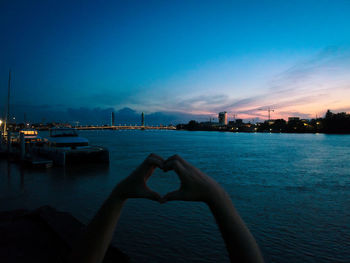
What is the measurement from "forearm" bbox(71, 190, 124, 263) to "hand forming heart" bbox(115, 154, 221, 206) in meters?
0.24

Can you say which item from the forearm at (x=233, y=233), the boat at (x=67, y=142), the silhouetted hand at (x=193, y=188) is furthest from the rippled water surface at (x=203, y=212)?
the silhouetted hand at (x=193, y=188)

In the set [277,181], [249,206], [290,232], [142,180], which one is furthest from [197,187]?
[277,181]

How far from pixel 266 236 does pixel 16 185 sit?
1359 centimetres

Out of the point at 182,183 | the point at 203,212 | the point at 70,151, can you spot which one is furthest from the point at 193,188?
the point at 70,151

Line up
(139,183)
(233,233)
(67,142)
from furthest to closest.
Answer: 1. (67,142)
2. (139,183)
3. (233,233)

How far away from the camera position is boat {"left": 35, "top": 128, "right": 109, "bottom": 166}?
20.1 metres

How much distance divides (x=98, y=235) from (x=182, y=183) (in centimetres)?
119

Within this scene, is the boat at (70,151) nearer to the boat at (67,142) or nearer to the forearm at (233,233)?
the boat at (67,142)

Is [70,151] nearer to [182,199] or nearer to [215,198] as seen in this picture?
[182,199]

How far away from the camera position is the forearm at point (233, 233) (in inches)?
90.4

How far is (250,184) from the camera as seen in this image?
16.5 metres

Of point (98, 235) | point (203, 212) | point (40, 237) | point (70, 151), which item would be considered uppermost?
point (98, 235)

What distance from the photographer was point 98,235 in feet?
8.83

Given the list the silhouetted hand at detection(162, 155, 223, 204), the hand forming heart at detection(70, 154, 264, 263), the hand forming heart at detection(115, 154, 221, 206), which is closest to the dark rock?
the hand forming heart at detection(70, 154, 264, 263)
